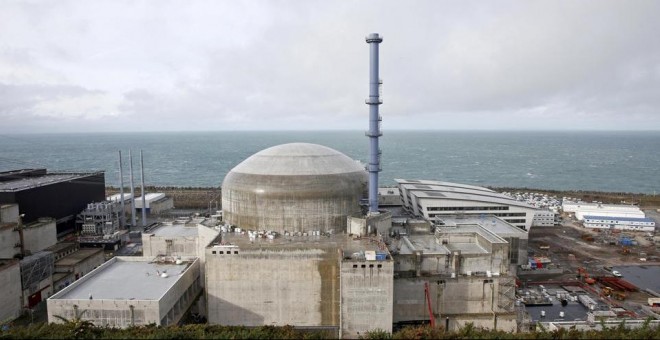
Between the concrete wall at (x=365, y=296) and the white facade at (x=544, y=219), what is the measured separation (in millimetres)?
47461

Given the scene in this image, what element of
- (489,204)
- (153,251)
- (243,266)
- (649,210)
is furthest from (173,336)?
(649,210)

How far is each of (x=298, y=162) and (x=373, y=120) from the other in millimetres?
10160

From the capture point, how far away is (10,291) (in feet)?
125

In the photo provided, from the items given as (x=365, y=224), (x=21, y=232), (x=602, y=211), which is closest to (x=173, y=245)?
(x=21, y=232)

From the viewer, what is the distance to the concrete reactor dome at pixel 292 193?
4159 cm

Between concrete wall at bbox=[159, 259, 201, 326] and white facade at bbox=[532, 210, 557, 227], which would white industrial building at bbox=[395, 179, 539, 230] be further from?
concrete wall at bbox=[159, 259, 201, 326]

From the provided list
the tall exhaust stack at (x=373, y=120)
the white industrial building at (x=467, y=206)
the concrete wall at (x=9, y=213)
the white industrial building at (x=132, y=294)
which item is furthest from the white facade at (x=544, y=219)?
the concrete wall at (x=9, y=213)

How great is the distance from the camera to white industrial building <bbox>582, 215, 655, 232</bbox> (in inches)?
2744

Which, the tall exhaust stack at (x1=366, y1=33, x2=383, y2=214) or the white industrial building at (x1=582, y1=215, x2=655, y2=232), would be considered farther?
the white industrial building at (x1=582, y1=215, x2=655, y2=232)

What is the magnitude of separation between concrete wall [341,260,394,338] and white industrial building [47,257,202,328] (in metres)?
14.4

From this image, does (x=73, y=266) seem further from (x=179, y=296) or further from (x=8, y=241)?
(x=179, y=296)

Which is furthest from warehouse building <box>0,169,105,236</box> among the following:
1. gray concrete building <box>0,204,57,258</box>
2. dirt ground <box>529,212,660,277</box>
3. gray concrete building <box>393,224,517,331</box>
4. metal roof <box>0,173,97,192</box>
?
dirt ground <box>529,212,660,277</box>

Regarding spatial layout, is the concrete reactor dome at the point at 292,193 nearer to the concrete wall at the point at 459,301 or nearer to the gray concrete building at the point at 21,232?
the concrete wall at the point at 459,301

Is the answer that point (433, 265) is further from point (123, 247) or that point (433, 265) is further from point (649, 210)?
point (649, 210)
